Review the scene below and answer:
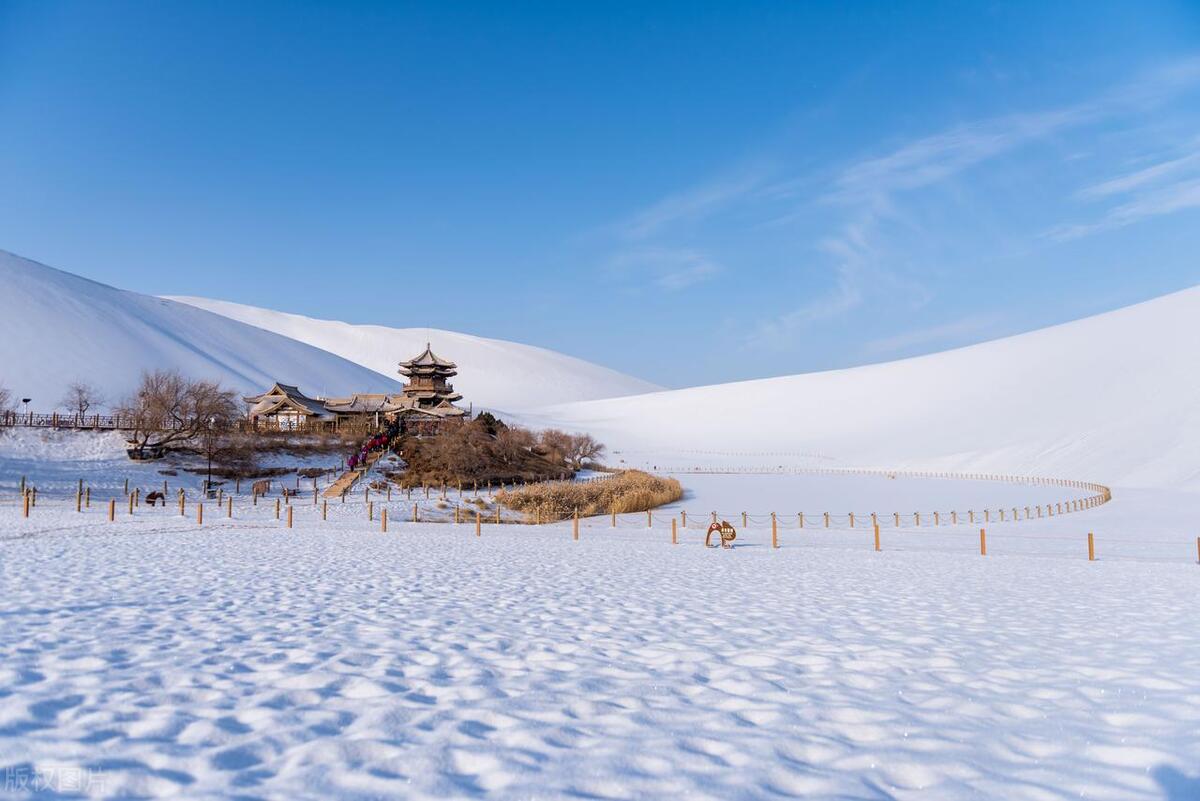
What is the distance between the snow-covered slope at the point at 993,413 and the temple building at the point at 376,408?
75.9 feet

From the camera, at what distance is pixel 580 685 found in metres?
5.61

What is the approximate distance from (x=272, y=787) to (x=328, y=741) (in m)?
0.61

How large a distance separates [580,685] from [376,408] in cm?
6400

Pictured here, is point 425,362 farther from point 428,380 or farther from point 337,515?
point 337,515

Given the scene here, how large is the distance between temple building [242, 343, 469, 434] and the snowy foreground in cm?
4435

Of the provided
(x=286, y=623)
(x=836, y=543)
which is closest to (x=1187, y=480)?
(x=836, y=543)

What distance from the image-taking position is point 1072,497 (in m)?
38.8

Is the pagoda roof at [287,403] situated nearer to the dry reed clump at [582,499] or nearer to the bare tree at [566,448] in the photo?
the bare tree at [566,448]

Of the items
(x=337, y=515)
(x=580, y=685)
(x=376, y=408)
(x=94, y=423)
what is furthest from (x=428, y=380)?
(x=580, y=685)

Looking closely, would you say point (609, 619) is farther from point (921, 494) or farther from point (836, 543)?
point (921, 494)

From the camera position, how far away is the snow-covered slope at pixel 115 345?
7844 cm

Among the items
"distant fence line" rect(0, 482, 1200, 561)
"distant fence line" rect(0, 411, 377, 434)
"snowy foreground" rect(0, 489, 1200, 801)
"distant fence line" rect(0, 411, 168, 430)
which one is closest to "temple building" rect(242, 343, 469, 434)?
"distant fence line" rect(0, 411, 377, 434)

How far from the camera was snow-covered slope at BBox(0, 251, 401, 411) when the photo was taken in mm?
78438

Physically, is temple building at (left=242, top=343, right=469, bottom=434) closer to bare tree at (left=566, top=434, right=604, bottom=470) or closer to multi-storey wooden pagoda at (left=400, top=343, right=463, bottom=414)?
multi-storey wooden pagoda at (left=400, top=343, right=463, bottom=414)
